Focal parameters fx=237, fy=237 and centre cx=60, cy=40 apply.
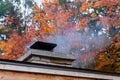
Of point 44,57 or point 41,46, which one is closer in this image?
point 44,57

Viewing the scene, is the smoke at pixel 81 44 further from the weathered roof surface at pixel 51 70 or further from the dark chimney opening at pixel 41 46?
the weathered roof surface at pixel 51 70

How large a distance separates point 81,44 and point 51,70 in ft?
42.4

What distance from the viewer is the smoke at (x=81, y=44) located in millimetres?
18484

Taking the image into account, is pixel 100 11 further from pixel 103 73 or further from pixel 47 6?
pixel 103 73

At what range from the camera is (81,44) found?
18766 millimetres

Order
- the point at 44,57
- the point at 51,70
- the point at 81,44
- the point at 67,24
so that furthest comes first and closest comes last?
the point at 67,24 → the point at 81,44 → the point at 44,57 → the point at 51,70

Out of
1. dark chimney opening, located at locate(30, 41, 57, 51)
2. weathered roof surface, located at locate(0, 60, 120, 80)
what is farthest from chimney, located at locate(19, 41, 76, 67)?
weathered roof surface, located at locate(0, 60, 120, 80)

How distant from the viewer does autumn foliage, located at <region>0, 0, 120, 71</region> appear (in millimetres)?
18308

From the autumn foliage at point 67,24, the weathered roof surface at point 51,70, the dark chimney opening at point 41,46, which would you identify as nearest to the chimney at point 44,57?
the dark chimney opening at point 41,46

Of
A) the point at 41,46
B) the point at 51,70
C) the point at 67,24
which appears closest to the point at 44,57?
the point at 41,46

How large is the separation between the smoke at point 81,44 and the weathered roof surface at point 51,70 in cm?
1167

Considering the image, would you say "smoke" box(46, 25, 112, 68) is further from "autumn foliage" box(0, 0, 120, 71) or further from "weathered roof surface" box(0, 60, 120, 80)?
"weathered roof surface" box(0, 60, 120, 80)

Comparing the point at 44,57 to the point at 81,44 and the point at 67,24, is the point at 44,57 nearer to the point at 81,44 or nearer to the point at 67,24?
the point at 81,44

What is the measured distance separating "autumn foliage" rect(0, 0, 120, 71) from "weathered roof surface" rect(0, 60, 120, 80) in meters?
11.0
